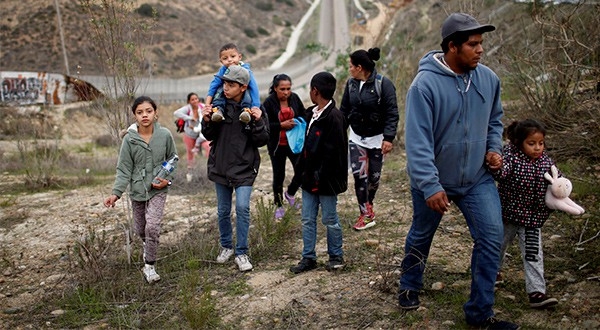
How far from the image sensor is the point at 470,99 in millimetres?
3457

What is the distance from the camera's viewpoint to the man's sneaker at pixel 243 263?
4914 millimetres

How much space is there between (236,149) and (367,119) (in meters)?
1.52

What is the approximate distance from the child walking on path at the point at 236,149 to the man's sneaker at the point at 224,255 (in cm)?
20

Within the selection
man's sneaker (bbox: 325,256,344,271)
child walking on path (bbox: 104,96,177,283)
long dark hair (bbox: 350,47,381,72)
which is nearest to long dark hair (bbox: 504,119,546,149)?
man's sneaker (bbox: 325,256,344,271)

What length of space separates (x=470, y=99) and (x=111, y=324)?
3.00 meters

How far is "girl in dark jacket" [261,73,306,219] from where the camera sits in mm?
5996

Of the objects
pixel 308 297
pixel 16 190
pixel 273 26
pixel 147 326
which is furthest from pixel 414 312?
pixel 273 26

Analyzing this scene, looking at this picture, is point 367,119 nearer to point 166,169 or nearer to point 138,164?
point 166,169

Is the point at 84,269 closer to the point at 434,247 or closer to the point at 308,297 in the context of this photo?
the point at 308,297

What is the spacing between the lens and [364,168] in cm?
589

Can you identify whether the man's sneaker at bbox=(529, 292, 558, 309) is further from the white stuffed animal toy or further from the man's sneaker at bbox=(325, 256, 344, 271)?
the man's sneaker at bbox=(325, 256, 344, 271)

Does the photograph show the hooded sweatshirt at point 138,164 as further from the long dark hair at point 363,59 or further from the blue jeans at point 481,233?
the blue jeans at point 481,233

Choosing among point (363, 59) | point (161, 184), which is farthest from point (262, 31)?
point (161, 184)

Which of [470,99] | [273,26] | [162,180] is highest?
[273,26]
